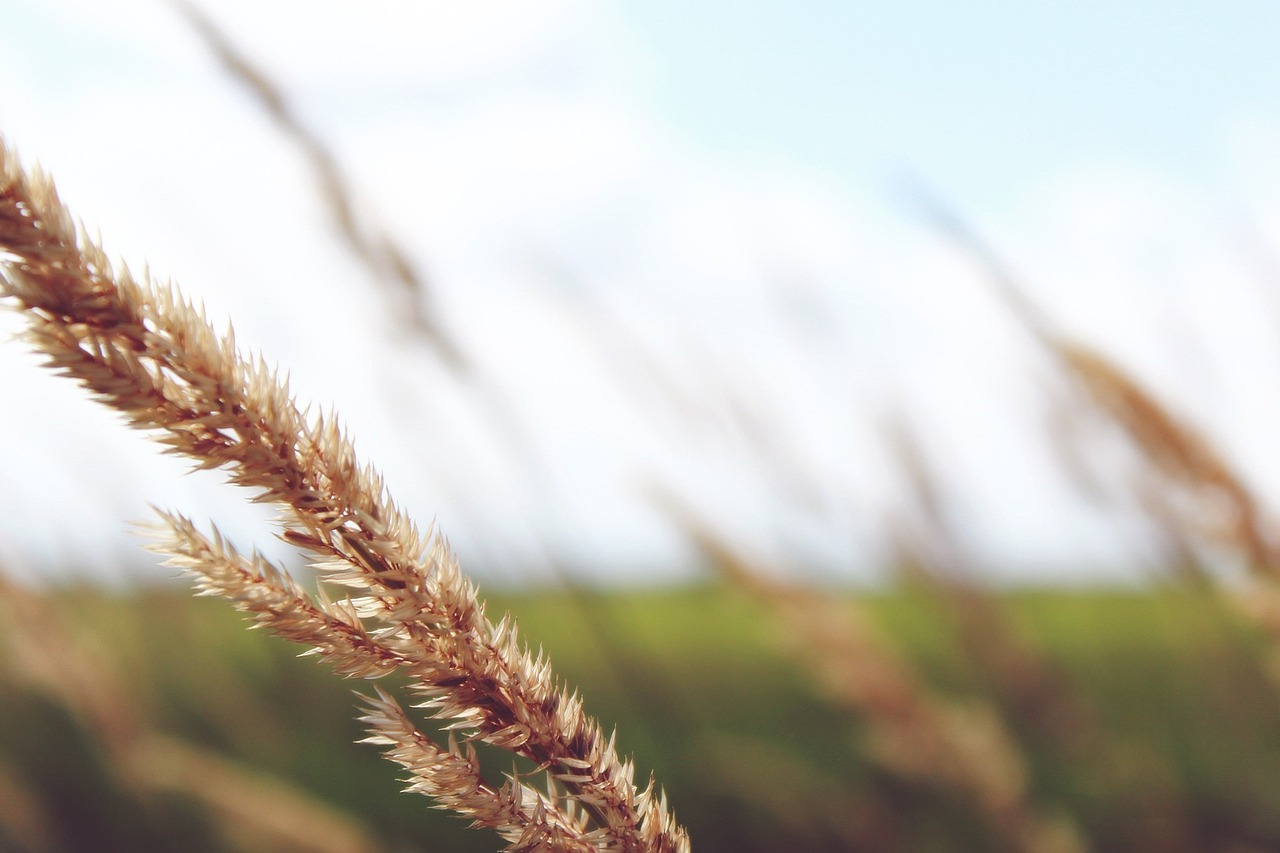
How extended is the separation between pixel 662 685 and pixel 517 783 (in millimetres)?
1158

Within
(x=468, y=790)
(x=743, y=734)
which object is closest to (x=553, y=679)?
(x=468, y=790)

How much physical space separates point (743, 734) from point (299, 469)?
1.98 meters

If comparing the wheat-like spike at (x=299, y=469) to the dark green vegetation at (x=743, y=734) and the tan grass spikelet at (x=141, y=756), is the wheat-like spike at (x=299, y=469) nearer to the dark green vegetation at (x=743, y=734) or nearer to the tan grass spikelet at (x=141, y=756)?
the dark green vegetation at (x=743, y=734)

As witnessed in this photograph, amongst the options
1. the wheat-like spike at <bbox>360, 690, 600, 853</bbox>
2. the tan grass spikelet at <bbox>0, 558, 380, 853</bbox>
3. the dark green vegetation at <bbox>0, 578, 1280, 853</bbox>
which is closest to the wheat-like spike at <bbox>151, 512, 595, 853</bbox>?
the wheat-like spike at <bbox>360, 690, 600, 853</bbox>

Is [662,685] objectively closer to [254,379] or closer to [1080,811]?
[1080,811]

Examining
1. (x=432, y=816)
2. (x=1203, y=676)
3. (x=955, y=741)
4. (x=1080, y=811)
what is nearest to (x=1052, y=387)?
(x=955, y=741)

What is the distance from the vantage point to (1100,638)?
2867 mm

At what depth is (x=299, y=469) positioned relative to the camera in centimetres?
31

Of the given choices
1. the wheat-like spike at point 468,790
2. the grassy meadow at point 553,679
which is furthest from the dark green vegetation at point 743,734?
the wheat-like spike at point 468,790

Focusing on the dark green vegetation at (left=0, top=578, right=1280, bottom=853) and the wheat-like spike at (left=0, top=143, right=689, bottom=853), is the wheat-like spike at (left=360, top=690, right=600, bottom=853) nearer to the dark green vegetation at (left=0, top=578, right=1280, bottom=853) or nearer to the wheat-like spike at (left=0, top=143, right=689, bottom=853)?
the wheat-like spike at (left=0, top=143, right=689, bottom=853)

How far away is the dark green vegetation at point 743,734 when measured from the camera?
1495mm

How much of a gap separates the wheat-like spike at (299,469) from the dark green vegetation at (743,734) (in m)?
0.73

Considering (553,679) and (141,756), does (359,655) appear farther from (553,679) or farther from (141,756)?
(141,756)

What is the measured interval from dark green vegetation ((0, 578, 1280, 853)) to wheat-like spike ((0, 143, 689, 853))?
73cm
